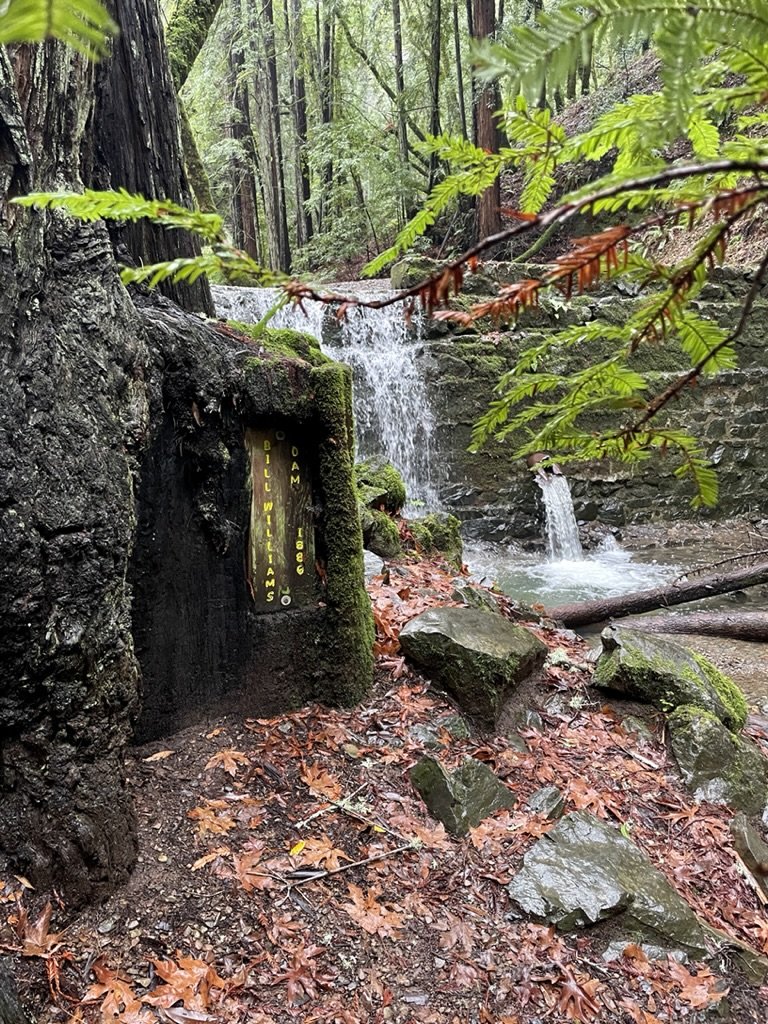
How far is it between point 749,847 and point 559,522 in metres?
6.24

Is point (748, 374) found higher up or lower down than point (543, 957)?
higher up

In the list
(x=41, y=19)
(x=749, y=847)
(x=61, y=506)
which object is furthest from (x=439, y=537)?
(x=41, y=19)

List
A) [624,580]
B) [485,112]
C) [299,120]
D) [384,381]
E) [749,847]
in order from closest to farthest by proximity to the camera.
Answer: [749,847], [624,580], [384,381], [485,112], [299,120]

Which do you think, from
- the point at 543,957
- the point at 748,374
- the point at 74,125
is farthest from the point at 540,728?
the point at 748,374

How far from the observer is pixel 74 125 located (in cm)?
216

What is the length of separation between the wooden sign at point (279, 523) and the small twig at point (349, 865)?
1.16 m

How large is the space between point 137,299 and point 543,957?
317 cm

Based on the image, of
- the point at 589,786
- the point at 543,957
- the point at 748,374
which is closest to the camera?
the point at 543,957

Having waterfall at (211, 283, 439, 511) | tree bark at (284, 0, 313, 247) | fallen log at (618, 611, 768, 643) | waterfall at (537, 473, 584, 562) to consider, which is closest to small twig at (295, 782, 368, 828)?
fallen log at (618, 611, 768, 643)

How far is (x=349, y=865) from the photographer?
2.49 metres

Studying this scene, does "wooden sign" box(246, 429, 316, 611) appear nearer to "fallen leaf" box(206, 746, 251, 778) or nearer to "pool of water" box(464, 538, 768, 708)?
"fallen leaf" box(206, 746, 251, 778)

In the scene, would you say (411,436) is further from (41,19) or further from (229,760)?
(41,19)

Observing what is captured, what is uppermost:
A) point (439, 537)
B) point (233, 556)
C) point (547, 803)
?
point (233, 556)

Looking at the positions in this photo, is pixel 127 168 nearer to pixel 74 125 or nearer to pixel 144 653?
pixel 74 125
